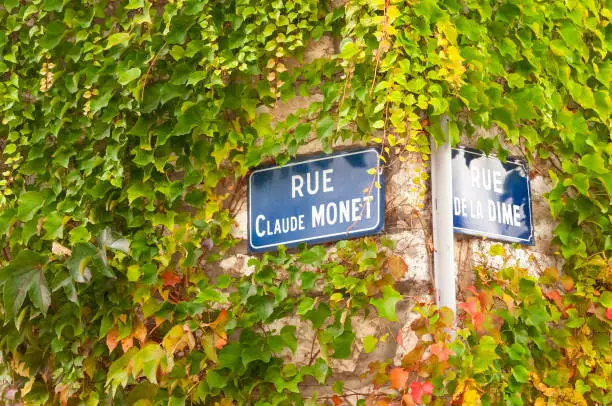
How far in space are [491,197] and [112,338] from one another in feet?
4.59

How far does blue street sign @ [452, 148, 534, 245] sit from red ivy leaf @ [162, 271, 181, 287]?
98 cm

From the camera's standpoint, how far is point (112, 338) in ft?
10.9

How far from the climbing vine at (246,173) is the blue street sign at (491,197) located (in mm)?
74

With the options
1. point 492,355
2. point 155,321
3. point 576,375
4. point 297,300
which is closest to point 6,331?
point 155,321

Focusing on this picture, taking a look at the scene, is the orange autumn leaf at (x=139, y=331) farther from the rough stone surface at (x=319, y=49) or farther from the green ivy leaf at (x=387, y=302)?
the rough stone surface at (x=319, y=49)

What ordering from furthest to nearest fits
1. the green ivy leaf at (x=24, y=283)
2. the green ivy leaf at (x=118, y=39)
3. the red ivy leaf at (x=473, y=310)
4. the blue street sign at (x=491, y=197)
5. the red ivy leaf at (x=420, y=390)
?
the green ivy leaf at (x=118, y=39) < the green ivy leaf at (x=24, y=283) < the blue street sign at (x=491, y=197) < the red ivy leaf at (x=473, y=310) < the red ivy leaf at (x=420, y=390)

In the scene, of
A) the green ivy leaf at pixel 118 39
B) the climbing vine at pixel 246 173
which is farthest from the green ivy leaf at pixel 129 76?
the green ivy leaf at pixel 118 39

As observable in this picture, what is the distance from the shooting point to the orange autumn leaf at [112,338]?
3297 millimetres

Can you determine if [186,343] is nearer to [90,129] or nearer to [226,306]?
[226,306]

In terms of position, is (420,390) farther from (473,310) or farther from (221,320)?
(221,320)

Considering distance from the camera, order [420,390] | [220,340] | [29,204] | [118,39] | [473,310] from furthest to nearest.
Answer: [29,204], [118,39], [220,340], [473,310], [420,390]

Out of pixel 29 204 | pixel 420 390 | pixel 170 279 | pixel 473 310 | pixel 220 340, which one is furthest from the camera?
pixel 29 204

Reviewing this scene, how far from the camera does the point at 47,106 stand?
3617 millimetres

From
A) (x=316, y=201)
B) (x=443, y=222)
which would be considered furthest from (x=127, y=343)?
(x=443, y=222)
